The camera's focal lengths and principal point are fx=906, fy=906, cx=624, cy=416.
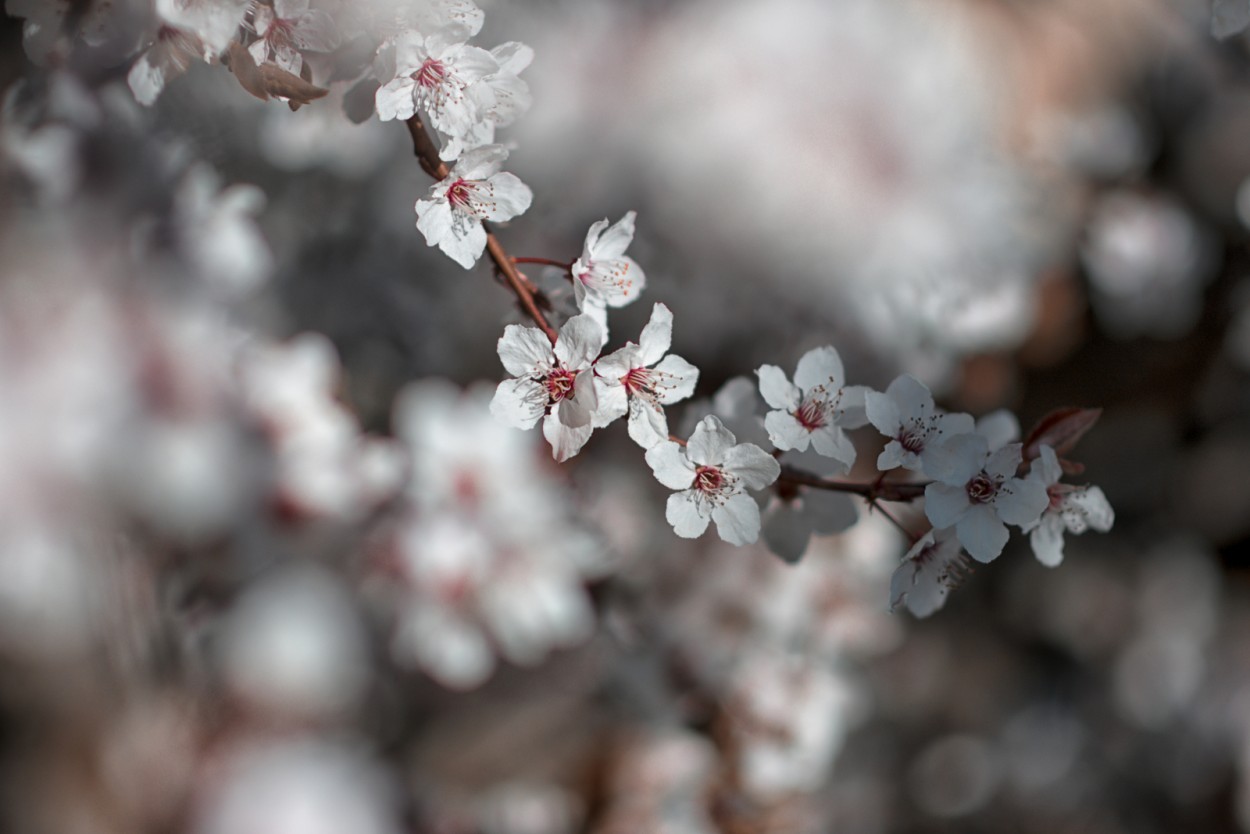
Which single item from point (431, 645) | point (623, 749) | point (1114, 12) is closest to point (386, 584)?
point (431, 645)

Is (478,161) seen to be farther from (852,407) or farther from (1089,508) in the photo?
(1089,508)

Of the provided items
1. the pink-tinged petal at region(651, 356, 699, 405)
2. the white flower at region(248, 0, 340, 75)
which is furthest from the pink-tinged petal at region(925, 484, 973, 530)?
the white flower at region(248, 0, 340, 75)

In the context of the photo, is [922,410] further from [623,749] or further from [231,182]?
[623,749]

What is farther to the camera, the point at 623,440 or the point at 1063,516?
the point at 623,440

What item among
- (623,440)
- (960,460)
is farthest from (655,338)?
(623,440)

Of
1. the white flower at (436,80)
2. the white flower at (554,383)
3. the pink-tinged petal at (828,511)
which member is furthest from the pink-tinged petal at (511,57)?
the pink-tinged petal at (828,511)

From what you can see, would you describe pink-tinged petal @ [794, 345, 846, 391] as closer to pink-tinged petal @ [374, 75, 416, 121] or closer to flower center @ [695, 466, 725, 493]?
flower center @ [695, 466, 725, 493]

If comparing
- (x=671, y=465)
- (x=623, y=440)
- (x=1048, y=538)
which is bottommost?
(x=623, y=440)

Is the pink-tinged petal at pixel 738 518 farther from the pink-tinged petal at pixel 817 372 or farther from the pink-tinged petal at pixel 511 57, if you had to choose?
Answer: the pink-tinged petal at pixel 511 57
